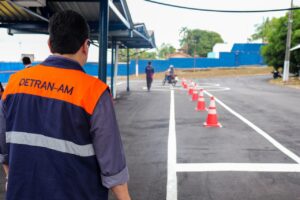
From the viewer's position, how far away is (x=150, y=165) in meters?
6.36

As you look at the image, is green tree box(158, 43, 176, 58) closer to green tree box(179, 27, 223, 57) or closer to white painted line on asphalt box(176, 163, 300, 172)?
green tree box(179, 27, 223, 57)

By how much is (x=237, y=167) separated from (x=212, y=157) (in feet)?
2.36

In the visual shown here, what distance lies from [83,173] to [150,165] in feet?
14.6

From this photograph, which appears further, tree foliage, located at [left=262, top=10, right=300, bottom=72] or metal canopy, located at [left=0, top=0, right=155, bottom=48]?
tree foliage, located at [left=262, top=10, right=300, bottom=72]

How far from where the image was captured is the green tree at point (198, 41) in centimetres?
12725

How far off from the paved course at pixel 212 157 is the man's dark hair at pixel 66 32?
125 inches

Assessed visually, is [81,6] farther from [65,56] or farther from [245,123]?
[65,56]

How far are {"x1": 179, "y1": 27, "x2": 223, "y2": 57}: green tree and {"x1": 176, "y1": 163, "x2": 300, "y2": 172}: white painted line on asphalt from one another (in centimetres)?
11739

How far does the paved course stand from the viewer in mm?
5059

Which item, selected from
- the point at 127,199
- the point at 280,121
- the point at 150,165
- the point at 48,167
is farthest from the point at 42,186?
the point at 280,121

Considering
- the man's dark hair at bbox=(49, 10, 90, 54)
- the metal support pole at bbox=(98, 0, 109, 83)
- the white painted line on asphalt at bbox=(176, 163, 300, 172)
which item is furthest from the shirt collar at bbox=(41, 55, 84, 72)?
the metal support pole at bbox=(98, 0, 109, 83)

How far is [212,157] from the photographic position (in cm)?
688

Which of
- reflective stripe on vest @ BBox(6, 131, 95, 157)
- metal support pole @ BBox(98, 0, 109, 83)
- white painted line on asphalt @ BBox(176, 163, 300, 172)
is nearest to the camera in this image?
reflective stripe on vest @ BBox(6, 131, 95, 157)

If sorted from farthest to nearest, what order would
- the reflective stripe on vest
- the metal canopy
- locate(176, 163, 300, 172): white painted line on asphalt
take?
the metal canopy → locate(176, 163, 300, 172): white painted line on asphalt → the reflective stripe on vest
